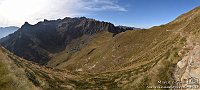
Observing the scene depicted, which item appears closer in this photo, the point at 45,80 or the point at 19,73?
the point at 19,73

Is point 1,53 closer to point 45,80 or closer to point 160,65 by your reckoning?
point 45,80

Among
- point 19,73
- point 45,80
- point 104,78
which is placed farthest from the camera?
point 104,78

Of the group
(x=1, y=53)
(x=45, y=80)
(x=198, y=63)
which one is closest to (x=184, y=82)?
(x=198, y=63)

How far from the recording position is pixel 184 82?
54656 mm

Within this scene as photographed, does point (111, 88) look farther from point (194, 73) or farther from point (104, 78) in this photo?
point (194, 73)

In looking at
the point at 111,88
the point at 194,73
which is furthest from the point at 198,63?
the point at 111,88

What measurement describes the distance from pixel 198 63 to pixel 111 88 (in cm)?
2014

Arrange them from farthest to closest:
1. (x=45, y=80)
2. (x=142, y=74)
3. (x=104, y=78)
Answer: (x=104, y=78)
(x=142, y=74)
(x=45, y=80)

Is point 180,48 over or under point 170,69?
over

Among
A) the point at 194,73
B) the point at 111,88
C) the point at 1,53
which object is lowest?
the point at 111,88

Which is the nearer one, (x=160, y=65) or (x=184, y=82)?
(x=184, y=82)

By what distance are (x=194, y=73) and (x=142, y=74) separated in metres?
11.5

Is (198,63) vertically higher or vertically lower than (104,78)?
higher

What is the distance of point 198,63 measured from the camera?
184 ft
